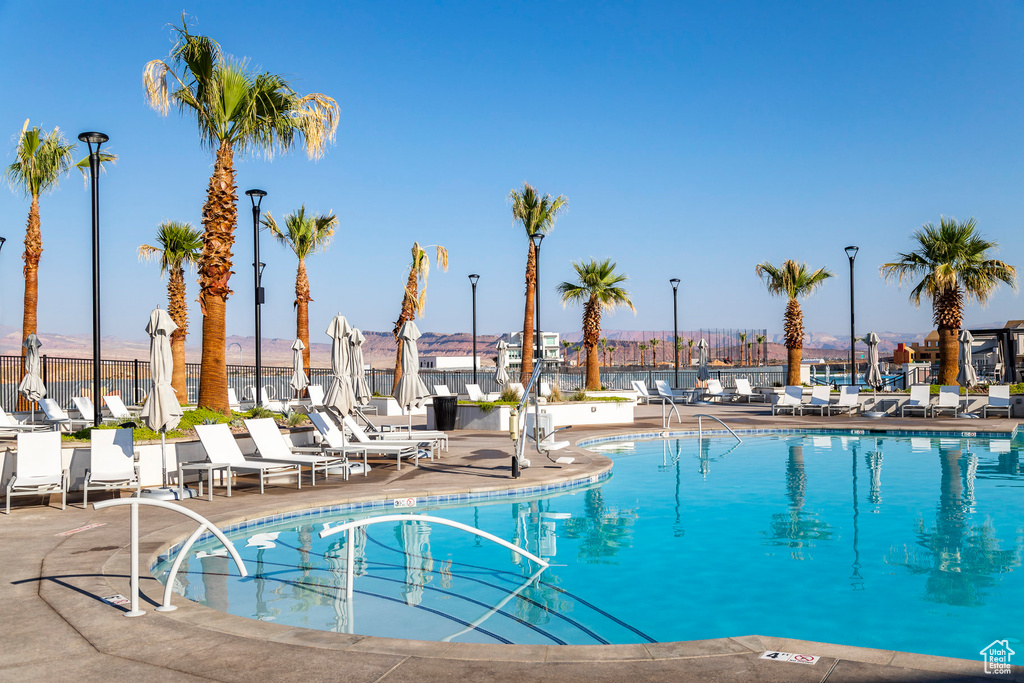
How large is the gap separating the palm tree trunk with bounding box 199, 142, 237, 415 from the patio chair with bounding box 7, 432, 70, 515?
16.3 feet

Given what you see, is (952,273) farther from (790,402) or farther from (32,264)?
(32,264)

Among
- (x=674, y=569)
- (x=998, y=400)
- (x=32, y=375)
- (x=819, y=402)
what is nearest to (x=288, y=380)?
(x=32, y=375)

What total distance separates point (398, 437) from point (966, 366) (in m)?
19.2

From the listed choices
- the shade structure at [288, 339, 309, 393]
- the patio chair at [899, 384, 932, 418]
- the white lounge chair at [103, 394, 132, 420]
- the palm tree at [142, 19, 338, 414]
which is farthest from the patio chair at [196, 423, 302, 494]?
the patio chair at [899, 384, 932, 418]

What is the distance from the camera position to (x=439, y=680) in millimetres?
3426

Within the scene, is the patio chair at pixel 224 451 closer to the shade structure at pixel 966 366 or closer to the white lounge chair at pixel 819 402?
the white lounge chair at pixel 819 402

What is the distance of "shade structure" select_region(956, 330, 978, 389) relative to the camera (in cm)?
2244

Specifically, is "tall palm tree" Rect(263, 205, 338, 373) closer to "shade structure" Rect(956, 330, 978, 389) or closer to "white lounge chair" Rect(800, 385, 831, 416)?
"white lounge chair" Rect(800, 385, 831, 416)

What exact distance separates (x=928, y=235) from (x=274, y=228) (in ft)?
79.9

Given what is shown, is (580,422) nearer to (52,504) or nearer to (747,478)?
(747,478)

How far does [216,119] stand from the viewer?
13.6 meters

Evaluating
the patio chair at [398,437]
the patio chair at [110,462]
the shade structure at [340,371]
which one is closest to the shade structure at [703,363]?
the patio chair at [398,437]

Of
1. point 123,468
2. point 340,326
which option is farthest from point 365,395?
point 123,468

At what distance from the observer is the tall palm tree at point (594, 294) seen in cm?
2761
